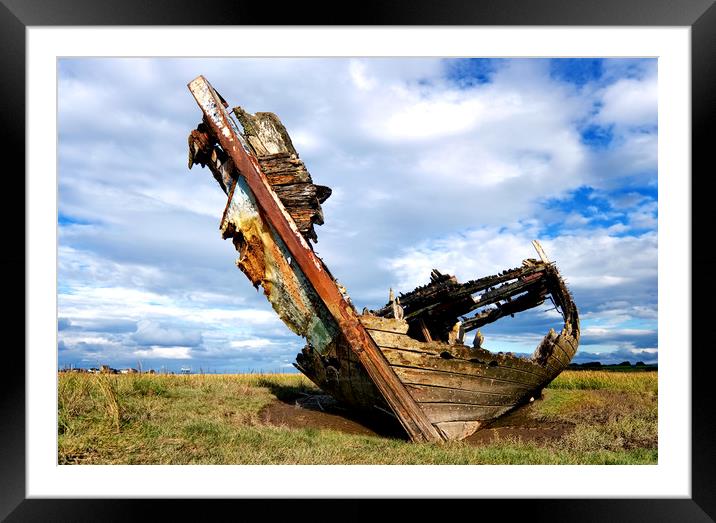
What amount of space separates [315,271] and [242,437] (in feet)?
7.92

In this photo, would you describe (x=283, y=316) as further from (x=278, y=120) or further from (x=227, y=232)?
(x=278, y=120)

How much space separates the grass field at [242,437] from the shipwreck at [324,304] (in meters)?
0.63

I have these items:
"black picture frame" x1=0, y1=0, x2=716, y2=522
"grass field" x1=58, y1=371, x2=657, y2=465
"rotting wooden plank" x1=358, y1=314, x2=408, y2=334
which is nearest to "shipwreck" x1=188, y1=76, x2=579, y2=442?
"rotting wooden plank" x1=358, y1=314, x2=408, y2=334

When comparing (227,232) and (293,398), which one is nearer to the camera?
(227,232)

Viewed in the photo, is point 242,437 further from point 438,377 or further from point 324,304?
point 438,377

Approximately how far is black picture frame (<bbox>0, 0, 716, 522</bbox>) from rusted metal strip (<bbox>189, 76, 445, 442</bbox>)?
82.0 inches

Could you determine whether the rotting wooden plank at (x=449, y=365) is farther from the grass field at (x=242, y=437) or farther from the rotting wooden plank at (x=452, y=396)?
the grass field at (x=242, y=437)

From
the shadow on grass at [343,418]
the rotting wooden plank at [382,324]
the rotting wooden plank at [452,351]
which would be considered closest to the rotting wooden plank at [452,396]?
the rotting wooden plank at [452,351]

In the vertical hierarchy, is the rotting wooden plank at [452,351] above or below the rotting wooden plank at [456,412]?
above

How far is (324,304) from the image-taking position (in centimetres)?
698
